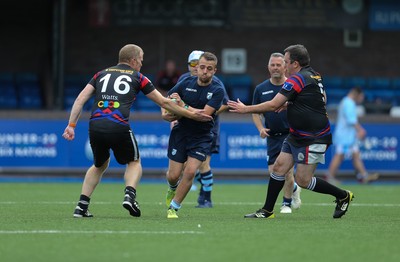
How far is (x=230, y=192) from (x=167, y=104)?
702 cm

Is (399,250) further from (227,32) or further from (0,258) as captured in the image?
(227,32)

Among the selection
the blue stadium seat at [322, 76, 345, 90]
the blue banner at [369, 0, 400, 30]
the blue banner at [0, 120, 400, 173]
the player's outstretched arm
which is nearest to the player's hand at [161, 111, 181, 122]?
the player's outstretched arm

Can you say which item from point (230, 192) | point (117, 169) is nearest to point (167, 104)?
point (230, 192)

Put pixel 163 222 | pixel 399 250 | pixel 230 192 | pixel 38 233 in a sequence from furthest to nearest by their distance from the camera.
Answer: pixel 230 192 < pixel 163 222 < pixel 38 233 < pixel 399 250

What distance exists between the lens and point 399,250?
31.6 ft

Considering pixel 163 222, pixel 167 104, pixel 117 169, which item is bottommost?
pixel 117 169

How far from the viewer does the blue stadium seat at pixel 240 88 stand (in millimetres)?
27750

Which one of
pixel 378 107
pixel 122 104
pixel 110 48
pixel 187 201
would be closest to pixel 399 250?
pixel 122 104

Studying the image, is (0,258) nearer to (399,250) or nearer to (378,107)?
(399,250)

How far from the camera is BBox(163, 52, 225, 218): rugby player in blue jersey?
517 inches

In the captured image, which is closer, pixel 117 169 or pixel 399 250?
pixel 399 250

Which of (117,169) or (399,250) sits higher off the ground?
(399,250)

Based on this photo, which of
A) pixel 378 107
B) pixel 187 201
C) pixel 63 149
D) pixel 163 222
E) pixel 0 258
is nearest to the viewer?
pixel 0 258

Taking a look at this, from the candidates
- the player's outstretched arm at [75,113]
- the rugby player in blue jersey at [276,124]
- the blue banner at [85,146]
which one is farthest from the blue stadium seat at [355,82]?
the player's outstretched arm at [75,113]
